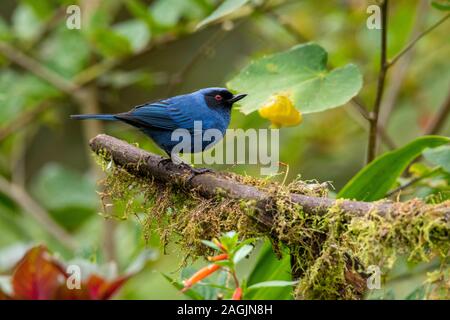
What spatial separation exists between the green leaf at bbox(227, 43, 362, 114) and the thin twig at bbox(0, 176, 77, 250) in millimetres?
2100

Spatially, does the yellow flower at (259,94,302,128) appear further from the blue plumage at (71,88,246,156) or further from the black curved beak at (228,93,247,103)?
the blue plumage at (71,88,246,156)

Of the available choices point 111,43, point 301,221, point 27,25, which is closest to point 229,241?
point 301,221

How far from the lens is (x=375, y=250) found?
66.5 inches

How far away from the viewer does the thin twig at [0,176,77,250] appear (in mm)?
4297

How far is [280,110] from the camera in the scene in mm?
2371

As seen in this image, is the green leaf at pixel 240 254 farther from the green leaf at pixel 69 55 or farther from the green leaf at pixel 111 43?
the green leaf at pixel 69 55

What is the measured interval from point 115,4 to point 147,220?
3353 mm

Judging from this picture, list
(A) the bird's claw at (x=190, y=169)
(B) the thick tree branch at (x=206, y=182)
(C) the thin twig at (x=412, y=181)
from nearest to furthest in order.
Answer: (B) the thick tree branch at (x=206, y=182) < (A) the bird's claw at (x=190, y=169) < (C) the thin twig at (x=412, y=181)

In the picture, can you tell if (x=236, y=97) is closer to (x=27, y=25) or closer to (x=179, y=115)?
(x=179, y=115)

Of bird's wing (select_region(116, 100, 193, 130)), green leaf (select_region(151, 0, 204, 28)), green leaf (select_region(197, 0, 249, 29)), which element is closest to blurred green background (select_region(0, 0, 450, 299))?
green leaf (select_region(151, 0, 204, 28))

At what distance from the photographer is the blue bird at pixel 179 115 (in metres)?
2.91

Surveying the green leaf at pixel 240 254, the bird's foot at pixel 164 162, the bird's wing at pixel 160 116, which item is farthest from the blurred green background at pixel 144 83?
the green leaf at pixel 240 254

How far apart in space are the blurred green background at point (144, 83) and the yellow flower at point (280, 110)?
54cm
